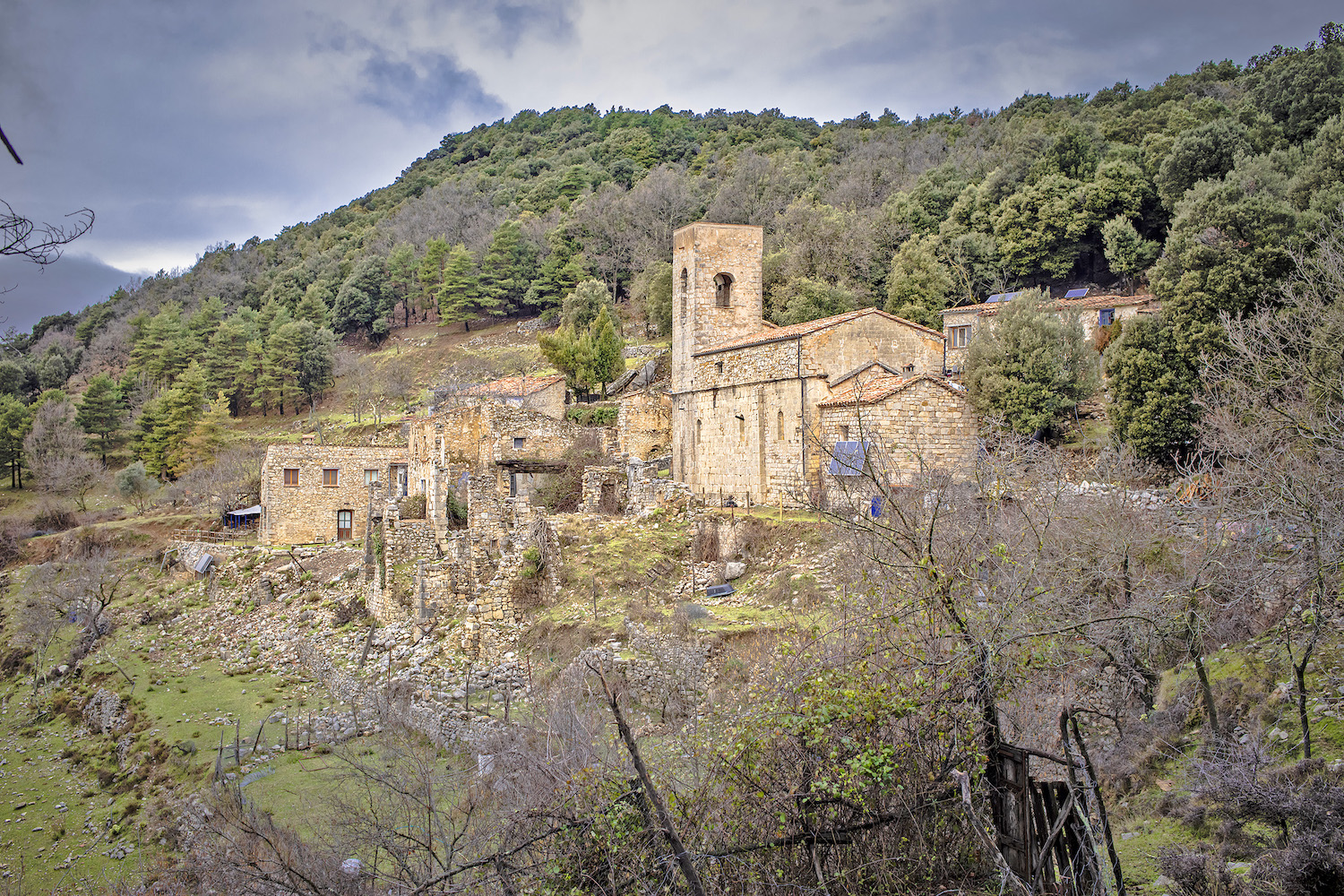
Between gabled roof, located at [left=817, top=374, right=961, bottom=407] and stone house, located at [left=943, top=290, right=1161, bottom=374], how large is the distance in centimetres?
800

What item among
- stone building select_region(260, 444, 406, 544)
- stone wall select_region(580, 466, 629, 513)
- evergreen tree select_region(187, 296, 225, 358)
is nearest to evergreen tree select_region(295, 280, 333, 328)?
evergreen tree select_region(187, 296, 225, 358)

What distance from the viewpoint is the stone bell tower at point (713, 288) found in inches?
977

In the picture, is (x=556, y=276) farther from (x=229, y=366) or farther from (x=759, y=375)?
(x=759, y=375)

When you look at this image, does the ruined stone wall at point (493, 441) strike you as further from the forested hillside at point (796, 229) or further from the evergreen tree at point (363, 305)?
the evergreen tree at point (363, 305)

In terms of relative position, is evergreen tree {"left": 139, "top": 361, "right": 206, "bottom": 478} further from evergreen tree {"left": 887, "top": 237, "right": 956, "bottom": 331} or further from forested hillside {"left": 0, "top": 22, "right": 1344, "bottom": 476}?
evergreen tree {"left": 887, "top": 237, "right": 956, "bottom": 331}

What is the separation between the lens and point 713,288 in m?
25.0

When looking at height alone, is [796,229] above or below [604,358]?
above

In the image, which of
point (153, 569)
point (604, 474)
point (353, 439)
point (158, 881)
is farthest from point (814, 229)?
point (158, 881)

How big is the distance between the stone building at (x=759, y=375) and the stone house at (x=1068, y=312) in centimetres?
615

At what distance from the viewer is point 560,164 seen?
8838 cm

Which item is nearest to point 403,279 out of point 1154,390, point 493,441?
point 493,441

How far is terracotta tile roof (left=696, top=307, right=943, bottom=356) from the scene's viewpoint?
20719 mm

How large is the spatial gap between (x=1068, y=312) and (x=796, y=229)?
1712cm

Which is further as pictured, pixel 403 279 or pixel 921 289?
pixel 403 279
